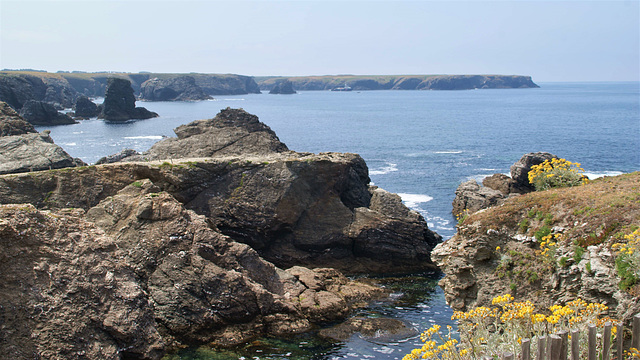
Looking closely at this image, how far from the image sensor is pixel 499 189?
46.9m

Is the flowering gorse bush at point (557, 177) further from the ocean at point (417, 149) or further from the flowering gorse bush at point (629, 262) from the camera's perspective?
the flowering gorse bush at point (629, 262)

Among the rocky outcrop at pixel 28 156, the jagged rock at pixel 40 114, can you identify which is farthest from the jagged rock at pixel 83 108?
the rocky outcrop at pixel 28 156

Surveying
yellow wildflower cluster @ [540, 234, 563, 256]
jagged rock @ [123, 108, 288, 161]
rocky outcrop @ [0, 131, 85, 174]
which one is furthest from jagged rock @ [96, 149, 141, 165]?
yellow wildflower cluster @ [540, 234, 563, 256]

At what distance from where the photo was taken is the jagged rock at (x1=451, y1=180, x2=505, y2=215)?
42219 mm

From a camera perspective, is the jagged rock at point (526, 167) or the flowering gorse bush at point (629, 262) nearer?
the flowering gorse bush at point (629, 262)

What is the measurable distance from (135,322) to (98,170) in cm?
1480

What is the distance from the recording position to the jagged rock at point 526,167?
44.3 meters

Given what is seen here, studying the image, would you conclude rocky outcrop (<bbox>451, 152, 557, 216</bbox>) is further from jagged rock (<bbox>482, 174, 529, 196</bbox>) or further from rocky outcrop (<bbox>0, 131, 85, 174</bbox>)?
rocky outcrop (<bbox>0, 131, 85, 174</bbox>)

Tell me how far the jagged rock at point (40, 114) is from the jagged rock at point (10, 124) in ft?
205

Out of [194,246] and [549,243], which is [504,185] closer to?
[549,243]

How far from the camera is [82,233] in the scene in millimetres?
19375

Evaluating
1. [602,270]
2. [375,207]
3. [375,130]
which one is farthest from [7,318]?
[375,130]

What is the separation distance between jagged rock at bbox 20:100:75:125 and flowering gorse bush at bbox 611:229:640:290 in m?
125

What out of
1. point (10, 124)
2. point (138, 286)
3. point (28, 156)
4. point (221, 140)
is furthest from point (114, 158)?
point (138, 286)
